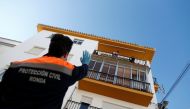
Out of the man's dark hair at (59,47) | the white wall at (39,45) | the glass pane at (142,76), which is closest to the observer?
the man's dark hair at (59,47)

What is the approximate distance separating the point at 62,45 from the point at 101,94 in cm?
1382

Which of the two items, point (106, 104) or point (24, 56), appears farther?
point (24, 56)

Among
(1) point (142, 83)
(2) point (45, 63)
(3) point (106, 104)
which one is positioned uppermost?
(2) point (45, 63)

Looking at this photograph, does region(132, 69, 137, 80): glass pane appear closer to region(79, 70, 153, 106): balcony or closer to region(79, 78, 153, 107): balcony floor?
region(79, 70, 153, 106): balcony

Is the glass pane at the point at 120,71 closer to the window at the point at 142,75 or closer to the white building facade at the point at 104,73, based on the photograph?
the white building facade at the point at 104,73

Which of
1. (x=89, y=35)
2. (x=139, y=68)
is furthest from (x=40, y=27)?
(x=139, y=68)

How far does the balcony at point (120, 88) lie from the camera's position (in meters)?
16.4

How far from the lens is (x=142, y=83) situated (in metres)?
17.4

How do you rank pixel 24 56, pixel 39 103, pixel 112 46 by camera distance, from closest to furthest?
pixel 39 103, pixel 24 56, pixel 112 46

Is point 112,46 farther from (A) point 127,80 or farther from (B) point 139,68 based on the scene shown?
(A) point 127,80

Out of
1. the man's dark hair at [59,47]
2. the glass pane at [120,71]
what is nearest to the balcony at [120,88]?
the glass pane at [120,71]

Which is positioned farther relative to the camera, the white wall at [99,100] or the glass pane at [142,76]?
the glass pane at [142,76]

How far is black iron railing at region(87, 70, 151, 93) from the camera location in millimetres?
17078

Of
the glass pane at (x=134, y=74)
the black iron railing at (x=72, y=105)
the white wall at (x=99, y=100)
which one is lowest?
the white wall at (x=99, y=100)
